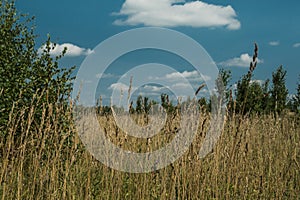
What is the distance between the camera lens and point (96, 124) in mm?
4934

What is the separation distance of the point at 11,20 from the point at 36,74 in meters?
0.87

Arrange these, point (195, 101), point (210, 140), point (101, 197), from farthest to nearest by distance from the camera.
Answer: point (210, 140)
point (101, 197)
point (195, 101)

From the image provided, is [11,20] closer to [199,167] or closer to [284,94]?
[199,167]

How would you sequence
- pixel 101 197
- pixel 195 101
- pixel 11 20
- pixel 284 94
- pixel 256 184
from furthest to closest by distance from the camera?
pixel 284 94 → pixel 11 20 → pixel 256 184 → pixel 101 197 → pixel 195 101

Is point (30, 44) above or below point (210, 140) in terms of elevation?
above

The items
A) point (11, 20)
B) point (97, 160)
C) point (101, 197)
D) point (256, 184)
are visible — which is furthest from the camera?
point (11, 20)

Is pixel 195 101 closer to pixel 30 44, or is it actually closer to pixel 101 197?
pixel 101 197

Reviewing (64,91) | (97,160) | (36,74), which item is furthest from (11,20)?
(97,160)

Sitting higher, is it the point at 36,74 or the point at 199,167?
the point at 36,74

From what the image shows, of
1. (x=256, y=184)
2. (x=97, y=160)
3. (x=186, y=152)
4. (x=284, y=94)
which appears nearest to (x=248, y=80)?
(x=186, y=152)

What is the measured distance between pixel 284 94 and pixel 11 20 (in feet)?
53.2

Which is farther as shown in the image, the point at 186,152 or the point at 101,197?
the point at 101,197

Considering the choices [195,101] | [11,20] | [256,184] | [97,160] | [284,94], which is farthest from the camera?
[284,94]

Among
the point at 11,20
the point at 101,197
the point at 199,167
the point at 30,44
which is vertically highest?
the point at 11,20
